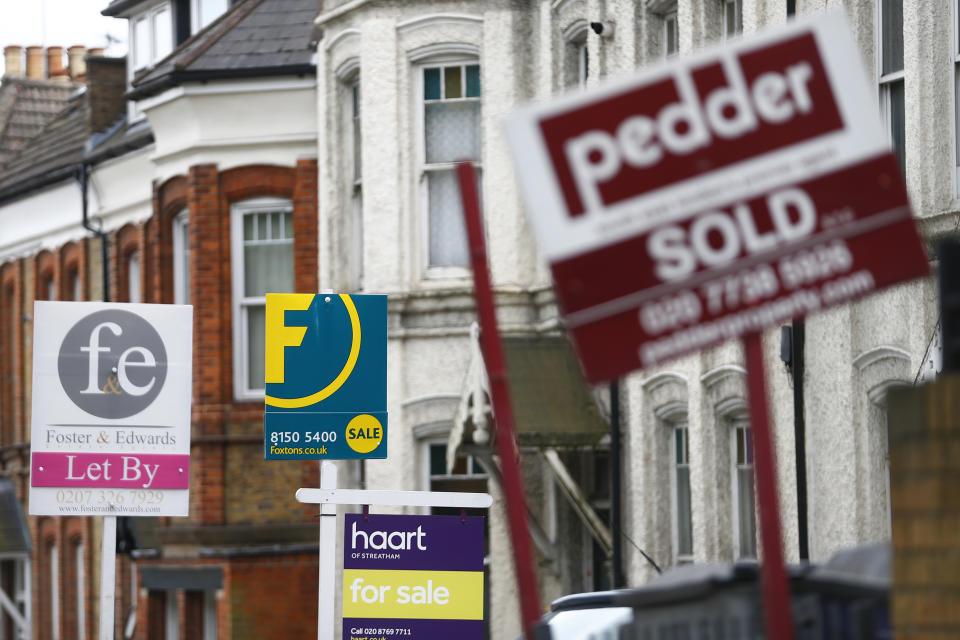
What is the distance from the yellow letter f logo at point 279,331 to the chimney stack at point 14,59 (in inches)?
909

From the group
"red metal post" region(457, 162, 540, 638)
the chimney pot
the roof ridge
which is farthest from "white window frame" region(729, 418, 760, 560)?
the chimney pot

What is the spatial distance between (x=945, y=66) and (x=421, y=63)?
8505mm

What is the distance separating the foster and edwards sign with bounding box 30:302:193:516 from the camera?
1295 centimetres

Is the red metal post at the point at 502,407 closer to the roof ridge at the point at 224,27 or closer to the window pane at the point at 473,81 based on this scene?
the window pane at the point at 473,81

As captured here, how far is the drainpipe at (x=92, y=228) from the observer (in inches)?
1075

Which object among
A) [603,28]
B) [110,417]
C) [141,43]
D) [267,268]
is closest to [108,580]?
[110,417]

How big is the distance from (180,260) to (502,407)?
19.4 meters

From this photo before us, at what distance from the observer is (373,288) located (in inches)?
816

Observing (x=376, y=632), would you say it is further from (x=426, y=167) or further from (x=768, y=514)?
(x=426, y=167)

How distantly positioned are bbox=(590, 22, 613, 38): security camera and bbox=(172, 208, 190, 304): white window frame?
802cm

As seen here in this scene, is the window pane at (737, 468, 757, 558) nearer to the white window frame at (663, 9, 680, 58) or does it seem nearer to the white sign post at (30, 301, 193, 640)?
the white window frame at (663, 9, 680, 58)

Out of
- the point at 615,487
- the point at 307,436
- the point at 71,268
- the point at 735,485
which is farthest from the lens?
the point at 71,268

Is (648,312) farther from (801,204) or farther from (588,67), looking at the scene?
(588,67)

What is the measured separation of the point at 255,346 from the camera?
23562 millimetres
